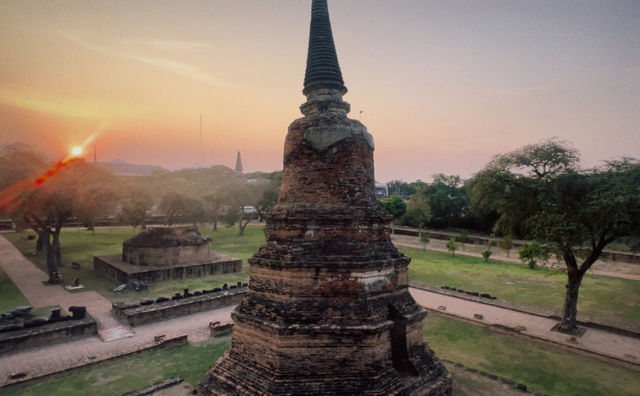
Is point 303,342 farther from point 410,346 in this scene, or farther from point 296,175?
point 296,175

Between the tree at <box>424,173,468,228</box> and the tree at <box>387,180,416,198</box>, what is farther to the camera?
the tree at <box>387,180,416,198</box>

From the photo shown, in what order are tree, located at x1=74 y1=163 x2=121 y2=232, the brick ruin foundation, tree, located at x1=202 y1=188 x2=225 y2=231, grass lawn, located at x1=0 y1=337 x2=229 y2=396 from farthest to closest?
→ tree, located at x1=202 y1=188 x2=225 y2=231 → tree, located at x1=74 y1=163 x2=121 y2=232 → the brick ruin foundation → grass lawn, located at x1=0 y1=337 x2=229 y2=396

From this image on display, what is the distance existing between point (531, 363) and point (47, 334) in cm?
1670

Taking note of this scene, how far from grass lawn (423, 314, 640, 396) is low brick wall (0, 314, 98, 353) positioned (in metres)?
13.0

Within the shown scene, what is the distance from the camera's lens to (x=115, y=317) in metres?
15.7

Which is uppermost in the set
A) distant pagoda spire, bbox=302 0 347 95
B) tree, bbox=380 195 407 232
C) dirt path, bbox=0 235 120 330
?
distant pagoda spire, bbox=302 0 347 95

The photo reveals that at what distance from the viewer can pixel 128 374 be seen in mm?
10922

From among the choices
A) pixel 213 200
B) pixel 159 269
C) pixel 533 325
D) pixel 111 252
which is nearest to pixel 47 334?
pixel 159 269

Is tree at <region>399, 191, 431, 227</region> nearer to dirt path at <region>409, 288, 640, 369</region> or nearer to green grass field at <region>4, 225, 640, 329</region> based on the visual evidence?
green grass field at <region>4, 225, 640, 329</region>

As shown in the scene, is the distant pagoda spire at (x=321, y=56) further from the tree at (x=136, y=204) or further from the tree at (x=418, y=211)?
the tree at (x=418, y=211)

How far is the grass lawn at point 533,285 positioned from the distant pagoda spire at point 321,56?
11738 millimetres

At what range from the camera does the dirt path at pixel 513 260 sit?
26000mm

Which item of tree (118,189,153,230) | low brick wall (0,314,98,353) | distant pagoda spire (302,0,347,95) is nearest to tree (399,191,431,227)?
tree (118,189,153,230)

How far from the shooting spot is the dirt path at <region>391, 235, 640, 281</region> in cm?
2600
